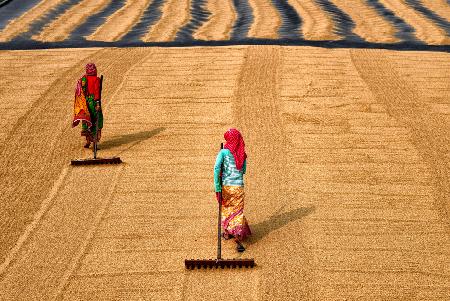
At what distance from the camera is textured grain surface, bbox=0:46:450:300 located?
7.91 meters

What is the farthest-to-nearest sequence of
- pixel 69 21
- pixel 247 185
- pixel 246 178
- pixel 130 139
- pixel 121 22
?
pixel 69 21 → pixel 121 22 → pixel 130 139 → pixel 246 178 → pixel 247 185

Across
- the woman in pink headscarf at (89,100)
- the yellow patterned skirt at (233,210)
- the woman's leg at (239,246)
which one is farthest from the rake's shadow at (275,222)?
the woman in pink headscarf at (89,100)

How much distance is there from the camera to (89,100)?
37.9 ft

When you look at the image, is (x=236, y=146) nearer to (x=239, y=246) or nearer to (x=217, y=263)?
(x=239, y=246)

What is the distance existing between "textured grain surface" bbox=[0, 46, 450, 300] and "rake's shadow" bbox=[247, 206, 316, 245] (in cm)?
3

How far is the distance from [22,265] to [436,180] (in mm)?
5978

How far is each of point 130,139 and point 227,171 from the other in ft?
14.6

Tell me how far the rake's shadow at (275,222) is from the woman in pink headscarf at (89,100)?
3553 mm

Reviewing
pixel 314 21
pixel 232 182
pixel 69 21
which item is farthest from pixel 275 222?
pixel 69 21

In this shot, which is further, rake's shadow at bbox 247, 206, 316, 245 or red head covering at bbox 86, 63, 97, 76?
red head covering at bbox 86, 63, 97, 76

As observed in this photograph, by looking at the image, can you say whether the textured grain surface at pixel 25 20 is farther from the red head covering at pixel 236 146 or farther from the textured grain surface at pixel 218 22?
the red head covering at pixel 236 146

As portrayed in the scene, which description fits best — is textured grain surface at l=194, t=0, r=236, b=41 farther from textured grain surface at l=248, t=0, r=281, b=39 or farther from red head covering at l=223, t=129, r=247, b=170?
red head covering at l=223, t=129, r=247, b=170

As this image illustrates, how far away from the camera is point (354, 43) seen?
65.3 feet

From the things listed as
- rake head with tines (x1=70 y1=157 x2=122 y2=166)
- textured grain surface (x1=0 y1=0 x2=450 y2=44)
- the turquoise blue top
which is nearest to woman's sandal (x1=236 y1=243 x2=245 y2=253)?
the turquoise blue top
